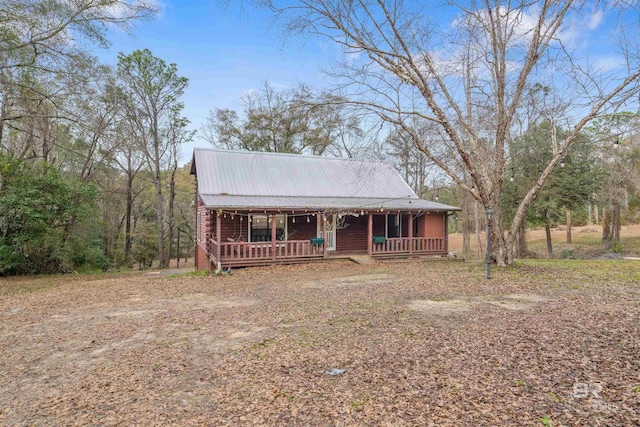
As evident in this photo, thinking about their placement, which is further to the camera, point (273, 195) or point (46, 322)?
point (273, 195)

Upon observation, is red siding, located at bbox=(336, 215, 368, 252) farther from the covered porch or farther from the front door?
the front door

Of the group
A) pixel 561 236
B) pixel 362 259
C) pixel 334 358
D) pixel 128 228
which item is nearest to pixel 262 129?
pixel 128 228

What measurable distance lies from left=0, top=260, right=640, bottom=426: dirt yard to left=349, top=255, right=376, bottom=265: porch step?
5847 millimetres

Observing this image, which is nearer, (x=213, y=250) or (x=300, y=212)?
(x=213, y=250)

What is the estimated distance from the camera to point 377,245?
16.2 metres

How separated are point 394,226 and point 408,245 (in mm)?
1919

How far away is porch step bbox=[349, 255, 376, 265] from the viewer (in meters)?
14.8

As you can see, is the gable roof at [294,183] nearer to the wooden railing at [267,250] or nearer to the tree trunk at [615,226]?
the wooden railing at [267,250]

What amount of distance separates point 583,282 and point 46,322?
43.9ft

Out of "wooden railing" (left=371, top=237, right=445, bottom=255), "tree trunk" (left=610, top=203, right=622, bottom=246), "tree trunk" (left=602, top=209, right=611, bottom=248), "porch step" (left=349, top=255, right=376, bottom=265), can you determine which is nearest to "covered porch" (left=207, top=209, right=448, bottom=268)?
"wooden railing" (left=371, top=237, right=445, bottom=255)

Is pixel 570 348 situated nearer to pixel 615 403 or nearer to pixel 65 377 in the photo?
pixel 615 403

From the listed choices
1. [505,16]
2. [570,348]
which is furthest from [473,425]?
[505,16]

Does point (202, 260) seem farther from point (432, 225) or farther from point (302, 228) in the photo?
point (432, 225)

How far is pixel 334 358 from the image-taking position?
4.70m
